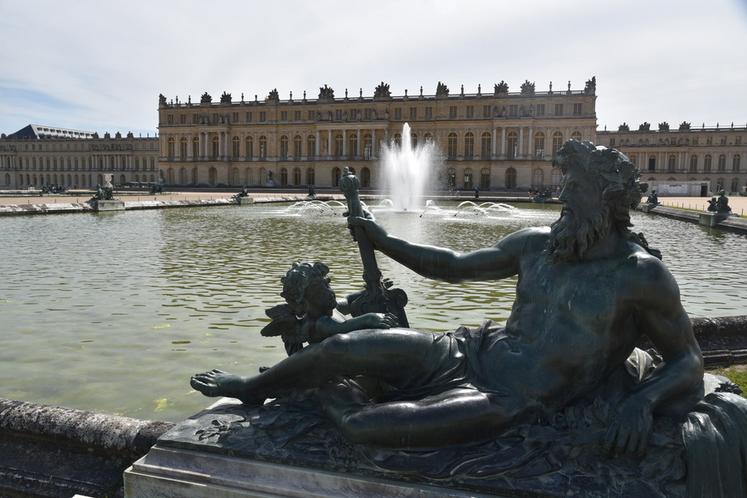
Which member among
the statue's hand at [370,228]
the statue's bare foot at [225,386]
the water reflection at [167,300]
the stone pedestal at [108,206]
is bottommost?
the water reflection at [167,300]

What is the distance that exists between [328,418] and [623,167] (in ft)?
4.98

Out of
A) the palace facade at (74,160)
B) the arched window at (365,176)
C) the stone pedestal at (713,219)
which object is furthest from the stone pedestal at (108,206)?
the palace facade at (74,160)

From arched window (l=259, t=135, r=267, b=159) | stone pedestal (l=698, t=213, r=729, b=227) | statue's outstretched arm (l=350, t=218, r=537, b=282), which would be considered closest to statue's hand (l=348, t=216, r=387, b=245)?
statue's outstretched arm (l=350, t=218, r=537, b=282)

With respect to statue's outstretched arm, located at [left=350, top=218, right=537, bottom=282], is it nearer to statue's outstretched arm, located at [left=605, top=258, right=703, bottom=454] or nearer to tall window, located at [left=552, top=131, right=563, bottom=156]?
statue's outstretched arm, located at [left=605, top=258, right=703, bottom=454]

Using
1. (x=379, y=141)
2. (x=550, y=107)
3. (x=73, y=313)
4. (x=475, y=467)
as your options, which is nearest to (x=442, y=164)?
(x=379, y=141)

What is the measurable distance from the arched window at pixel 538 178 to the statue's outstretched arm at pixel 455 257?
234ft

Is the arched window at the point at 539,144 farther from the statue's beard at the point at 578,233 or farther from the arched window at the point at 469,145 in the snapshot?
the statue's beard at the point at 578,233

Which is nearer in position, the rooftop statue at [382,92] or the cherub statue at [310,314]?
the cherub statue at [310,314]

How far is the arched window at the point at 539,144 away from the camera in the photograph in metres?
72.0

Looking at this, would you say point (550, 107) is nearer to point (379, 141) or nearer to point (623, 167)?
point (379, 141)

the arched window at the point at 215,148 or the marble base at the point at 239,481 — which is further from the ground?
the arched window at the point at 215,148

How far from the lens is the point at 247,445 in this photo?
246 centimetres

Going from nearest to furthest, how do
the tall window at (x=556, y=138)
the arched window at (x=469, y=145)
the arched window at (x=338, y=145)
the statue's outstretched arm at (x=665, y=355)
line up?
1. the statue's outstretched arm at (x=665, y=355)
2. the tall window at (x=556, y=138)
3. the arched window at (x=469, y=145)
4. the arched window at (x=338, y=145)

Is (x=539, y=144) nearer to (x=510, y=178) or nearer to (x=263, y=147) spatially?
(x=510, y=178)
